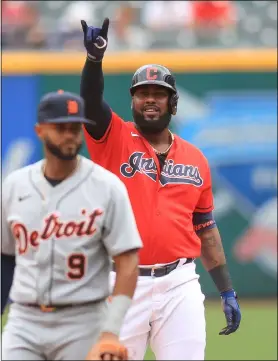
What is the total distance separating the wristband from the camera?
4258 millimetres

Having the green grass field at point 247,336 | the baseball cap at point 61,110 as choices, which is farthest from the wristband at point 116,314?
the green grass field at point 247,336

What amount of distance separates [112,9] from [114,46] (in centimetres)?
67

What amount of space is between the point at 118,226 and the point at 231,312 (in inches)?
75.0

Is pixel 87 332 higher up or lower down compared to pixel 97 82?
lower down

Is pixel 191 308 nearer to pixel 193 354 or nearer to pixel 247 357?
pixel 193 354

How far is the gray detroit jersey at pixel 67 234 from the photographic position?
4.35 meters

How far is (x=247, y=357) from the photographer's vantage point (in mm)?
9227

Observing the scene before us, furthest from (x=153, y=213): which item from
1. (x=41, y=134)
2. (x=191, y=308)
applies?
(x=41, y=134)

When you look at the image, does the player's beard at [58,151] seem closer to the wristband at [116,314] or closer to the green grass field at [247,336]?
the wristband at [116,314]

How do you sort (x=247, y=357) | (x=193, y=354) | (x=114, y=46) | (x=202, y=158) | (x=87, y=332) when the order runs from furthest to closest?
(x=114, y=46) < (x=247, y=357) < (x=202, y=158) < (x=193, y=354) < (x=87, y=332)

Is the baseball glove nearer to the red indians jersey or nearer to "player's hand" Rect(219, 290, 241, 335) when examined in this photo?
the red indians jersey

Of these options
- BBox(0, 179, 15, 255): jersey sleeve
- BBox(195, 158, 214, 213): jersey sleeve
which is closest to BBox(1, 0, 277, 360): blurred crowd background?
BBox(195, 158, 214, 213): jersey sleeve

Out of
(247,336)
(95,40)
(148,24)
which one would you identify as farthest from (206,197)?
(148,24)

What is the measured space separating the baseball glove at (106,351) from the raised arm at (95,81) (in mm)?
1686
